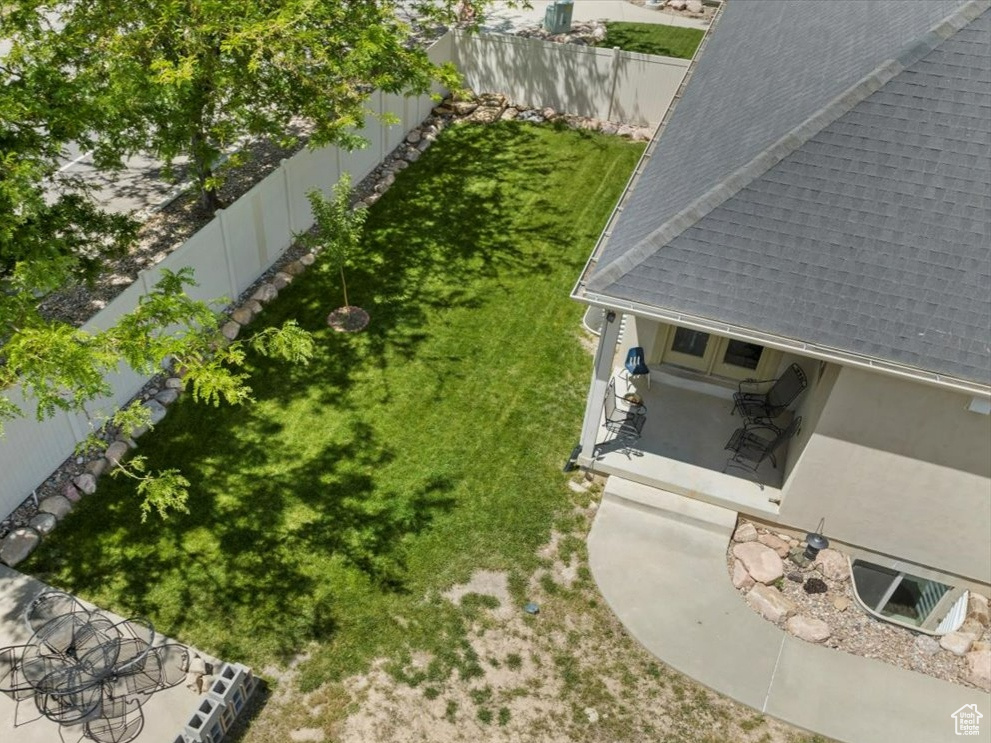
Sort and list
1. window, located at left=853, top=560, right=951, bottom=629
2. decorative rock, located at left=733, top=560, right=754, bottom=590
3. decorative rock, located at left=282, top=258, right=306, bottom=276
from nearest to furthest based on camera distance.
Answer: decorative rock, located at left=733, top=560, right=754, bottom=590 → window, located at left=853, top=560, right=951, bottom=629 → decorative rock, located at left=282, top=258, right=306, bottom=276

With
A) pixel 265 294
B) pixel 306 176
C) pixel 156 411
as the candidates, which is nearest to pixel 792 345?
pixel 156 411

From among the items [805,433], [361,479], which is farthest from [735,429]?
[361,479]

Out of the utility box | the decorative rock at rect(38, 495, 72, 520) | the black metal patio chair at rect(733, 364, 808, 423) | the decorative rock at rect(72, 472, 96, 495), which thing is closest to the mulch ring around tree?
the decorative rock at rect(72, 472, 96, 495)

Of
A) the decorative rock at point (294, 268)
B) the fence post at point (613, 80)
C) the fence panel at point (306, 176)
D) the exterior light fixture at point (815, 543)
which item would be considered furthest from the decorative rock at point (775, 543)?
the fence post at point (613, 80)

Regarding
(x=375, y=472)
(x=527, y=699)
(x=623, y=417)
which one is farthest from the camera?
(x=623, y=417)

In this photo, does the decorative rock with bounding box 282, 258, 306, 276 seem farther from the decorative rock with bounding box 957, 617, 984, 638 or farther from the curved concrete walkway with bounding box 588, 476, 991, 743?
the decorative rock with bounding box 957, 617, 984, 638

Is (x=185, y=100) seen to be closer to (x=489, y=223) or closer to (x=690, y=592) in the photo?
(x=489, y=223)

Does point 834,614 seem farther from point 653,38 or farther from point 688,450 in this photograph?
point 653,38
